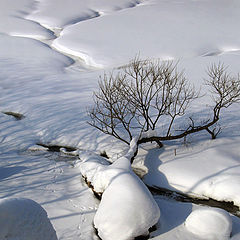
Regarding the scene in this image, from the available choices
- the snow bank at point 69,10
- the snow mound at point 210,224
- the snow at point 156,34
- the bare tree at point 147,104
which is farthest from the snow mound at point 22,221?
A: the snow bank at point 69,10

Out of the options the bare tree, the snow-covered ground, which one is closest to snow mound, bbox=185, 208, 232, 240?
the snow-covered ground

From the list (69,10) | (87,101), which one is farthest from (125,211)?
(69,10)

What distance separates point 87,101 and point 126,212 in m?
9.70

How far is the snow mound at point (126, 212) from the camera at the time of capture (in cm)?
687

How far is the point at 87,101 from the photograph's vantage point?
631 inches

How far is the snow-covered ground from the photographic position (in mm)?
8680

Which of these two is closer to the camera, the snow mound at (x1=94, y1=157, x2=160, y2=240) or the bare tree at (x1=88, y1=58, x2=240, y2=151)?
the snow mound at (x1=94, y1=157, x2=160, y2=240)

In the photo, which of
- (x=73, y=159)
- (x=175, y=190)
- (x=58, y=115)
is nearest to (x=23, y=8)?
(x=58, y=115)

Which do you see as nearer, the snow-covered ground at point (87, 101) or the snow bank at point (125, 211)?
the snow bank at point (125, 211)

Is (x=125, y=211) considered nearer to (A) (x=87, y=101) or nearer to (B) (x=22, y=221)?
(B) (x=22, y=221)

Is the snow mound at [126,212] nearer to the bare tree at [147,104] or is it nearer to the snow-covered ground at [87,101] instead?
the snow-covered ground at [87,101]

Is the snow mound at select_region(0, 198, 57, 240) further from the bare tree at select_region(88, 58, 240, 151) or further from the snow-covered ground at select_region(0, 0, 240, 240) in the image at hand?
the bare tree at select_region(88, 58, 240, 151)

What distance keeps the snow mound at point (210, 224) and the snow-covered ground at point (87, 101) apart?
0.09 metres

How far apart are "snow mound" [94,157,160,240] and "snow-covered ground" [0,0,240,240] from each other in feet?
1.32
